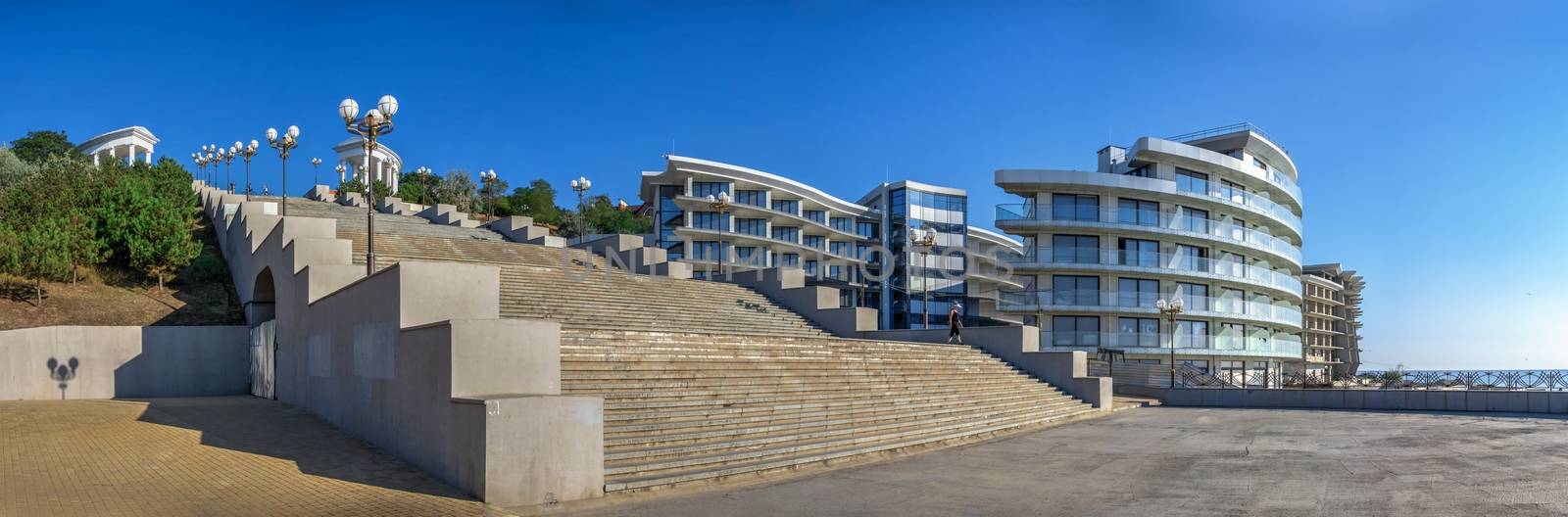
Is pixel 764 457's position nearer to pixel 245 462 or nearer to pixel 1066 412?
pixel 245 462

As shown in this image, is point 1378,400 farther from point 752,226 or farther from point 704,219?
point 752,226

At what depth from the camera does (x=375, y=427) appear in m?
13.0

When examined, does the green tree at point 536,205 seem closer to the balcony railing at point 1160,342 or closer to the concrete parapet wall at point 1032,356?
the balcony railing at point 1160,342

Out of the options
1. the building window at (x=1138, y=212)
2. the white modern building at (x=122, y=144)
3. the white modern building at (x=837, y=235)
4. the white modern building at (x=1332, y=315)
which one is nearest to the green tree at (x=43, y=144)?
the white modern building at (x=122, y=144)

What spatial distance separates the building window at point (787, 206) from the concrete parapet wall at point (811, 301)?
41.9 meters

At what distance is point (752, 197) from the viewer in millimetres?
69062

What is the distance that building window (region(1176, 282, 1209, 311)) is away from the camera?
148 feet

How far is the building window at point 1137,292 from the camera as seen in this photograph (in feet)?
144

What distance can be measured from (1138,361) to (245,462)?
133 ft

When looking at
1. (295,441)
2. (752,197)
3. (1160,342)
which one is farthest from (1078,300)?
(295,441)

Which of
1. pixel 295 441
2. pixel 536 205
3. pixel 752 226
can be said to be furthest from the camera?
pixel 536 205

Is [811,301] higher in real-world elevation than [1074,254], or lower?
lower

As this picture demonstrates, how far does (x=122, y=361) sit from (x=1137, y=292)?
1561 inches

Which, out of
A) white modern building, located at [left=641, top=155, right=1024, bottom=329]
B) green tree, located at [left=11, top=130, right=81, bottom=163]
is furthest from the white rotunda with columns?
white modern building, located at [left=641, top=155, right=1024, bottom=329]
